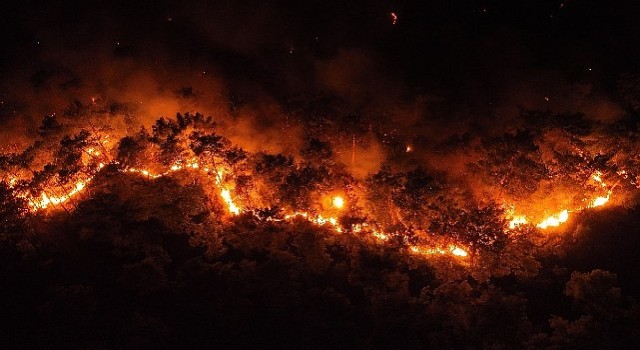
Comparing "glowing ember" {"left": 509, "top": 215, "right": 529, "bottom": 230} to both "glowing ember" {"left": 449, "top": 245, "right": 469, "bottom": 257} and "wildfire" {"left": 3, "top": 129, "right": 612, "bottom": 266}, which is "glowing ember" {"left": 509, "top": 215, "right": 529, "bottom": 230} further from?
"glowing ember" {"left": 449, "top": 245, "right": 469, "bottom": 257}

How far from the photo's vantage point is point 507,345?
29.2 feet

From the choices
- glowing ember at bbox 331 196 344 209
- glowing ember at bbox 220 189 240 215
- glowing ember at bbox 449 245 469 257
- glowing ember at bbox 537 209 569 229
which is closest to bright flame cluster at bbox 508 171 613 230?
glowing ember at bbox 537 209 569 229

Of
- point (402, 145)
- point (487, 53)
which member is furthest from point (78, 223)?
point (487, 53)

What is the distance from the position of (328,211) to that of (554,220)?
16.9 feet

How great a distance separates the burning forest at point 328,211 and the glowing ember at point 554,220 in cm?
3

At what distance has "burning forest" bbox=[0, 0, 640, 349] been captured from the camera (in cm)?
943

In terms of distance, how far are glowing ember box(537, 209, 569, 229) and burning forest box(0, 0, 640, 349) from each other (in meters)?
0.03

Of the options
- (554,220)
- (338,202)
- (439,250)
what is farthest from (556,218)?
(338,202)

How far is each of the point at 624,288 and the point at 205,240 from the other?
27.9 ft

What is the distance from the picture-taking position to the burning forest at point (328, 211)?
30.9 feet

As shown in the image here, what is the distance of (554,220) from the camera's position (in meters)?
12.1

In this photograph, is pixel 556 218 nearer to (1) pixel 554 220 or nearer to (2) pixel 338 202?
(1) pixel 554 220

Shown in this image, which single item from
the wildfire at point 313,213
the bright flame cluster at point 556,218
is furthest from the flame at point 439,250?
the bright flame cluster at point 556,218

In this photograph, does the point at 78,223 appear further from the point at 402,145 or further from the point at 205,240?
the point at 402,145
